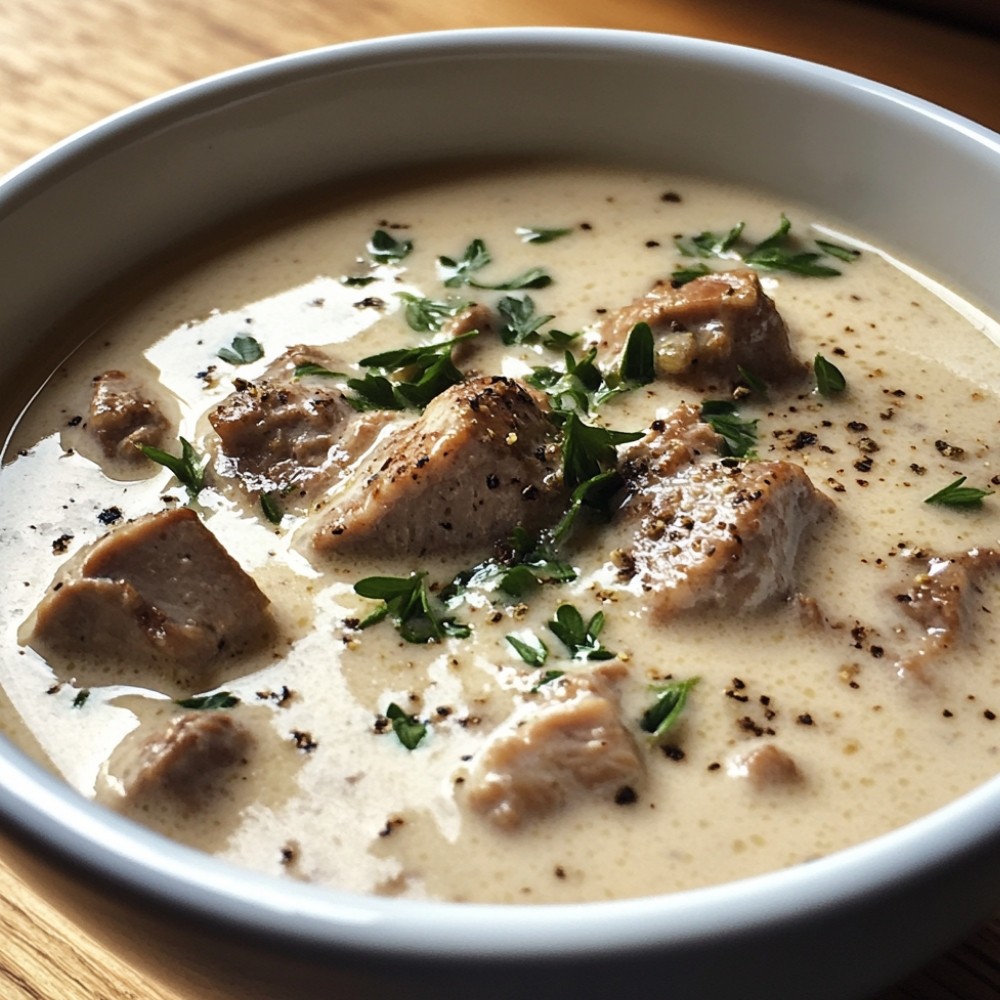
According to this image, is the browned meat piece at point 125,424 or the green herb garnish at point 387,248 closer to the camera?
the browned meat piece at point 125,424

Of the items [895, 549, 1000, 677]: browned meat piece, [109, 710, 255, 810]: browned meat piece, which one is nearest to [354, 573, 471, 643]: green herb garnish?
[109, 710, 255, 810]: browned meat piece

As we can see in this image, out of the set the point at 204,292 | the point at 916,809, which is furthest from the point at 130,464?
the point at 916,809

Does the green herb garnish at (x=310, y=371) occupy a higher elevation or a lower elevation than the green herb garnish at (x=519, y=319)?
lower

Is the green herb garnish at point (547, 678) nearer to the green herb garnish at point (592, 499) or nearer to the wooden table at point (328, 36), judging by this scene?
the green herb garnish at point (592, 499)

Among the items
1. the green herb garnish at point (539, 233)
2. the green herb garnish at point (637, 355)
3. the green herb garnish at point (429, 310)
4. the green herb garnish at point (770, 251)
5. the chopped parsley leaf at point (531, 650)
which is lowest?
the chopped parsley leaf at point (531, 650)

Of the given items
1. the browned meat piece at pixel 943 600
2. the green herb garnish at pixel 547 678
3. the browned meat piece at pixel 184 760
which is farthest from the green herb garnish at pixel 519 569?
the browned meat piece at pixel 943 600

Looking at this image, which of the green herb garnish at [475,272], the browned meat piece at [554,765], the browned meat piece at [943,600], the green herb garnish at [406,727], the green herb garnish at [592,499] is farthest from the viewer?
the green herb garnish at [475,272]

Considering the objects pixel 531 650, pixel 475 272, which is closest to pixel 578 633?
pixel 531 650
